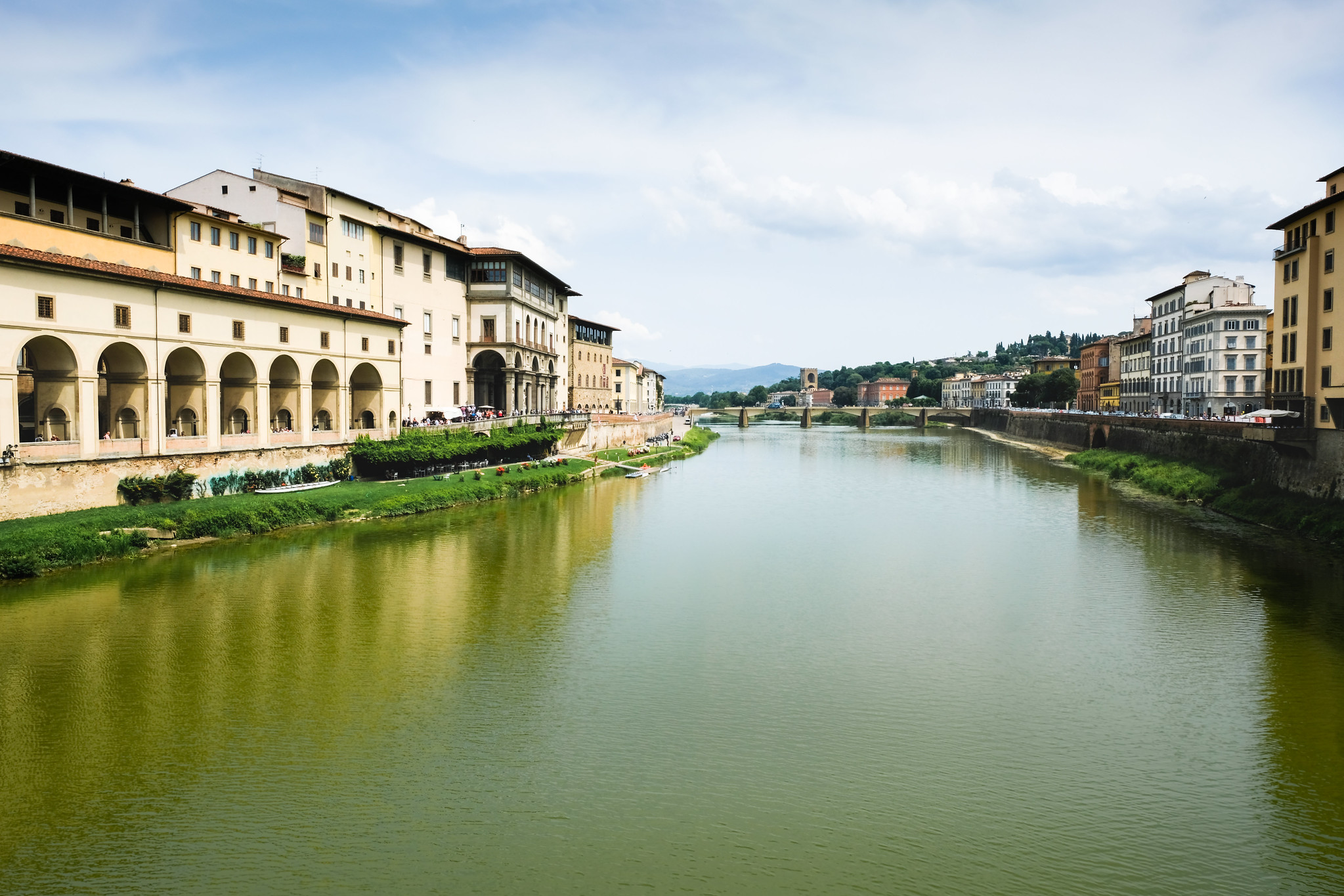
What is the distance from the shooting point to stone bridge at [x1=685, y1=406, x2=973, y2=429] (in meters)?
121

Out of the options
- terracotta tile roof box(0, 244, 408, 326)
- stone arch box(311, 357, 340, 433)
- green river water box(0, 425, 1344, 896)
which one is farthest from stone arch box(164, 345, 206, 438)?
green river water box(0, 425, 1344, 896)

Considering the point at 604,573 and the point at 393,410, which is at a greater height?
the point at 393,410

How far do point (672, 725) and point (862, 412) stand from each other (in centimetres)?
11793

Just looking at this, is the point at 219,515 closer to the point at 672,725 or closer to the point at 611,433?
the point at 672,725

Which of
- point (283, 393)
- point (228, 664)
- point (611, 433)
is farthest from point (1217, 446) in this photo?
point (283, 393)

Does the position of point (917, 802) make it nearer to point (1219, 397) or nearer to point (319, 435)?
point (319, 435)

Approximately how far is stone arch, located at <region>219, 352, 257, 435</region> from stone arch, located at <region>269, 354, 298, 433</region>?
3.06 feet

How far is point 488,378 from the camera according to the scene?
175 feet

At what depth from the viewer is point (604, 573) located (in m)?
23.7

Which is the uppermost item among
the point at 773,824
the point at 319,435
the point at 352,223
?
the point at 352,223

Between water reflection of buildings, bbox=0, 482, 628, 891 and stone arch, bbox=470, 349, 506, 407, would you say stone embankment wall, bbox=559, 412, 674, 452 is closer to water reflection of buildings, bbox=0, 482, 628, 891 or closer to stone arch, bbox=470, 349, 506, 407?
stone arch, bbox=470, 349, 506, 407

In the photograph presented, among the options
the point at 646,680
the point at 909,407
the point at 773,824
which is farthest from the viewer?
the point at 909,407

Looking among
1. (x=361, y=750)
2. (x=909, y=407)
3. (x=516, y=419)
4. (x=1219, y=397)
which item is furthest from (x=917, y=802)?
(x=909, y=407)

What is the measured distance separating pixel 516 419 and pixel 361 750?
121 feet
